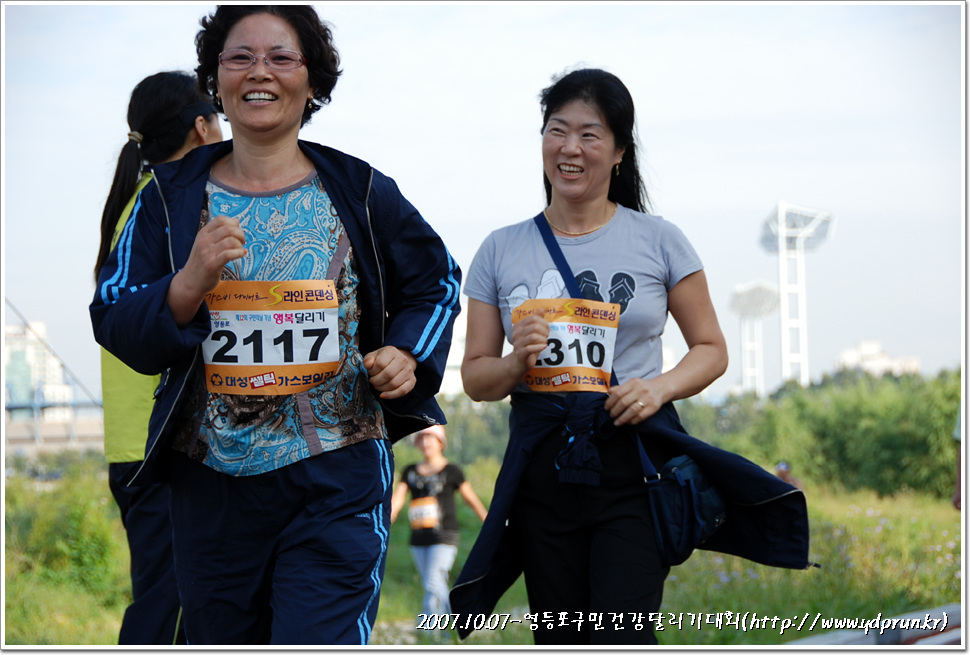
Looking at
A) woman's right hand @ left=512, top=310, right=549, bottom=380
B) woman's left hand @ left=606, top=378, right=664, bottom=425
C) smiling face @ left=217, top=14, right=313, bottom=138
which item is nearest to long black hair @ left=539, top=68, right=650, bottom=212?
woman's right hand @ left=512, top=310, right=549, bottom=380

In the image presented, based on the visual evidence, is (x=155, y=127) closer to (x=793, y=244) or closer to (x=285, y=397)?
(x=285, y=397)

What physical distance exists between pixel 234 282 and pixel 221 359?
0.70 ft

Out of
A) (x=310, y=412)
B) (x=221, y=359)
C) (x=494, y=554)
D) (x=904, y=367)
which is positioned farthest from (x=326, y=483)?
(x=904, y=367)

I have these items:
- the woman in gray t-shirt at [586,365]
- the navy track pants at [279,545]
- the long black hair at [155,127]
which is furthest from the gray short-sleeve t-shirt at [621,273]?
the long black hair at [155,127]

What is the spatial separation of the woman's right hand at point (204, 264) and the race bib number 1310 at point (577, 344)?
4.07ft

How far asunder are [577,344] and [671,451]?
488 millimetres

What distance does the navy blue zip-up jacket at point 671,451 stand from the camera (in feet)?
11.4

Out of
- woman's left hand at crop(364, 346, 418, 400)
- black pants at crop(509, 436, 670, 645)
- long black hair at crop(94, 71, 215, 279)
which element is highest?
long black hair at crop(94, 71, 215, 279)

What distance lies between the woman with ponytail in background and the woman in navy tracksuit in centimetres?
72

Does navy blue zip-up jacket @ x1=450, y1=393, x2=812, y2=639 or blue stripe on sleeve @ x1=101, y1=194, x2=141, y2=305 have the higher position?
blue stripe on sleeve @ x1=101, y1=194, x2=141, y2=305

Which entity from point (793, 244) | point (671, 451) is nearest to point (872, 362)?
point (793, 244)

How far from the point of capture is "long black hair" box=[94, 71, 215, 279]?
4.13 meters

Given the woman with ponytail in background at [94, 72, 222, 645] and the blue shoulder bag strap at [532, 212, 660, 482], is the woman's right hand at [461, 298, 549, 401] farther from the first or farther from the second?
the woman with ponytail in background at [94, 72, 222, 645]

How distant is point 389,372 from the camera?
110 inches
